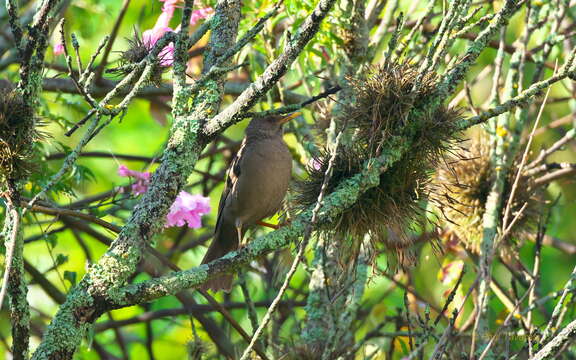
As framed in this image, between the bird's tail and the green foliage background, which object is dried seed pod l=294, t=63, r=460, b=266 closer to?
the green foliage background

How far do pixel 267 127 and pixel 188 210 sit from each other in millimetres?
827

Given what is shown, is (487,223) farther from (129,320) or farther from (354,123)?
(129,320)

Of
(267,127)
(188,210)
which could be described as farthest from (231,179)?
(188,210)

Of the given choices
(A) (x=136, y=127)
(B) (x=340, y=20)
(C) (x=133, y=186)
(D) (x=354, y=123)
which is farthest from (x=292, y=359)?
(A) (x=136, y=127)

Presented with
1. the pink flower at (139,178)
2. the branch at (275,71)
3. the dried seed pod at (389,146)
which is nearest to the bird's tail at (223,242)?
the pink flower at (139,178)

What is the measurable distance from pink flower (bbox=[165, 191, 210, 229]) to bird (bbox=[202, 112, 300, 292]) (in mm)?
232

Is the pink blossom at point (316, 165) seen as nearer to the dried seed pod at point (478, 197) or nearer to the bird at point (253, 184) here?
the bird at point (253, 184)

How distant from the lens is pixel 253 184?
4.82 meters

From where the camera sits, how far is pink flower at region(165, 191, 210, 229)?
4617mm

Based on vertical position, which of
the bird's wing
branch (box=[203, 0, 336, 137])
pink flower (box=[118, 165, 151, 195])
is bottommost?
branch (box=[203, 0, 336, 137])

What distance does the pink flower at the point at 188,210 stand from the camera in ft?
15.1

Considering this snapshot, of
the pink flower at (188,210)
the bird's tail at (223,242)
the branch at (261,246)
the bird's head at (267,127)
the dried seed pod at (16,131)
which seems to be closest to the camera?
the branch at (261,246)

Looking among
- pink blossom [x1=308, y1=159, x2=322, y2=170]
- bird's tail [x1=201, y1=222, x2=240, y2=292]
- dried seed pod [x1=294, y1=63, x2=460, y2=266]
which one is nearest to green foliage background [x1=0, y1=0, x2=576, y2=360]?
bird's tail [x1=201, y1=222, x2=240, y2=292]

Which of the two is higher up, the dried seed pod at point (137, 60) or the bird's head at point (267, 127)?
the bird's head at point (267, 127)
